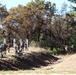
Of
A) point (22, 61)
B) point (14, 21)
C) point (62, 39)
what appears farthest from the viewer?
point (62, 39)

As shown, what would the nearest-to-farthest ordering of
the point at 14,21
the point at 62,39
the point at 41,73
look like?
the point at 41,73 → the point at 14,21 → the point at 62,39

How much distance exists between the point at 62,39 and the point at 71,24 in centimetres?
355

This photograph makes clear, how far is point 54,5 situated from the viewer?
61844 mm

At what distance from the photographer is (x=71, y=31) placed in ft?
201

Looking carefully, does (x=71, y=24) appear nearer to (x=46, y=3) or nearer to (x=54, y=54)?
(x=46, y=3)

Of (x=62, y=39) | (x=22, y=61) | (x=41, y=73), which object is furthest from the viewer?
(x=62, y=39)

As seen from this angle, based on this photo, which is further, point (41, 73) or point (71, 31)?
point (71, 31)

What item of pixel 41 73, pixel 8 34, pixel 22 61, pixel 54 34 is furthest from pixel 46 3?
pixel 41 73

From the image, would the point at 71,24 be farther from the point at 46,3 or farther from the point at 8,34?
the point at 8,34

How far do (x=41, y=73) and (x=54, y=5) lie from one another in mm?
47036

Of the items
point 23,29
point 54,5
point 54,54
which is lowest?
point 54,54

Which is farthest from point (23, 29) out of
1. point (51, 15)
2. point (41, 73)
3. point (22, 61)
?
point (41, 73)

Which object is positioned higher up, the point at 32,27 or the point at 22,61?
the point at 32,27

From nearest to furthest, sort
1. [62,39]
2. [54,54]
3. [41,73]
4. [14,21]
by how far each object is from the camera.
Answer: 1. [41,73]
2. [54,54]
3. [14,21]
4. [62,39]
